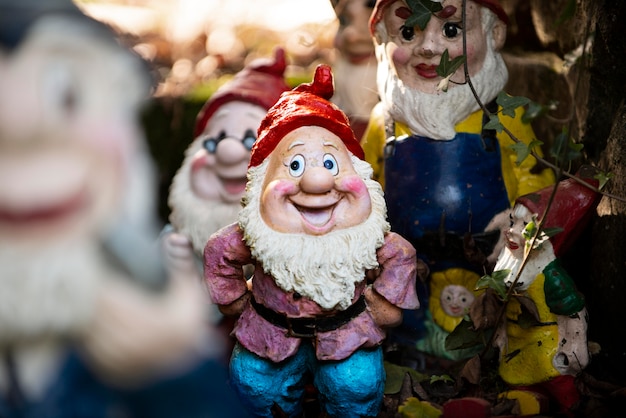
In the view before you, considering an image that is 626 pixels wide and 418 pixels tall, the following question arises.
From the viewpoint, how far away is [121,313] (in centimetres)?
130

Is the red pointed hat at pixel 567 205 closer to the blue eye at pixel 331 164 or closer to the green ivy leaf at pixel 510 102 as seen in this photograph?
the green ivy leaf at pixel 510 102

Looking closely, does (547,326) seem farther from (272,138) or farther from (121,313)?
(121,313)

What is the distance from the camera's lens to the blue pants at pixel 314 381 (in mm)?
2512

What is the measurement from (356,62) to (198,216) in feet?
4.15

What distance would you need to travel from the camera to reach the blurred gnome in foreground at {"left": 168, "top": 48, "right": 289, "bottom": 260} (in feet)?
10.4

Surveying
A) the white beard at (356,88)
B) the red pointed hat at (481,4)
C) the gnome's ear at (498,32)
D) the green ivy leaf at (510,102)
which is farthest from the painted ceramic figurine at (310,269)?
the white beard at (356,88)

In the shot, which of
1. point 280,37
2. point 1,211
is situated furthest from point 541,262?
point 280,37

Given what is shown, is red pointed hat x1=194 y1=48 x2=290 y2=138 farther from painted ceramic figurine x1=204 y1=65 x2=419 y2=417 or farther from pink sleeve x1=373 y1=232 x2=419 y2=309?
pink sleeve x1=373 y1=232 x2=419 y2=309

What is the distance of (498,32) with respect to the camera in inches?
123

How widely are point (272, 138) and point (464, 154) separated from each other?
79cm

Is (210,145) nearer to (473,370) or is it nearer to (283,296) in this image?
(283,296)

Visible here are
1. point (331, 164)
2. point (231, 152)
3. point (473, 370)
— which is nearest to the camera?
point (331, 164)

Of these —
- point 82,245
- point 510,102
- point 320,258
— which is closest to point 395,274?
point 320,258

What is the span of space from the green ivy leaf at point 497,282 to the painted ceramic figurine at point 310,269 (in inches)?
8.5
